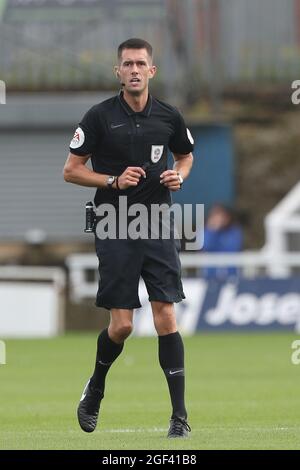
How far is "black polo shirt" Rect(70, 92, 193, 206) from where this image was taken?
10305 mm

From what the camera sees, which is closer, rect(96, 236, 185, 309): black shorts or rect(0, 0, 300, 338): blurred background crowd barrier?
rect(96, 236, 185, 309): black shorts

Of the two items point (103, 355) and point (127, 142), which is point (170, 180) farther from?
point (103, 355)

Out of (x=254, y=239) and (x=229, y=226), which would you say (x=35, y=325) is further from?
(x=254, y=239)

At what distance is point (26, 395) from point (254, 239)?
1493 centimetres

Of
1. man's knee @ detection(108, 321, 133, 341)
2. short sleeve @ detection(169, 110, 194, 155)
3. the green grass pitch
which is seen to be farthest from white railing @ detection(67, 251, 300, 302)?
man's knee @ detection(108, 321, 133, 341)

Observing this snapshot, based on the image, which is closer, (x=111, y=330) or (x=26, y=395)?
(x=111, y=330)

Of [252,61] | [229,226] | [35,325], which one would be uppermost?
[252,61]

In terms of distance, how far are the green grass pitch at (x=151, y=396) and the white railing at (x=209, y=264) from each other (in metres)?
2.05

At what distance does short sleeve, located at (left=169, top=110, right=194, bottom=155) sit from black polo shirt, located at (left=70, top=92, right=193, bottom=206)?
0.34ft

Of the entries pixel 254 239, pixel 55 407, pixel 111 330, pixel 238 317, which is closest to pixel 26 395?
pixel 55 407

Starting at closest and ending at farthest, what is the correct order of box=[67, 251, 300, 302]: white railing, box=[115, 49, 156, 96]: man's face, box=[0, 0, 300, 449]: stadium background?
box=[115, 49, 156, 96]: man's face → box=[67, 251, 300, 302]: white railing → box=[0, 0, 300, 449]: stadium background

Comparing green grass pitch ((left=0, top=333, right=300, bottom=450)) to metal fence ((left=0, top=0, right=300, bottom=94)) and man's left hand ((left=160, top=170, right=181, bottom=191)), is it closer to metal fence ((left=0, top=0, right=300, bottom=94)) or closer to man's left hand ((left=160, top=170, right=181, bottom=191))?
man's left hand ((left=160, top=170, right=181, bottom=191))

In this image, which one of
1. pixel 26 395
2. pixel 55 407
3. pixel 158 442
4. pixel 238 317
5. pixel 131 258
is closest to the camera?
pixel 158 442

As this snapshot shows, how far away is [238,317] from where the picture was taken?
24.0 m
